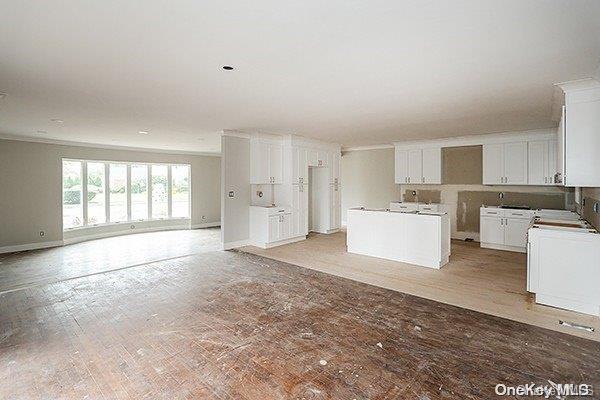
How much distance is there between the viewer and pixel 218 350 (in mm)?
2648

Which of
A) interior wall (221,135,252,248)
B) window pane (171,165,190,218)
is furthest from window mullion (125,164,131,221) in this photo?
interior wall (221,135,252,248)

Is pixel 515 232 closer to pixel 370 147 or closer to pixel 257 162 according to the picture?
pixel 370 147

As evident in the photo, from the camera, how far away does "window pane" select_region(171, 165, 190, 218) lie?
33.8 feet

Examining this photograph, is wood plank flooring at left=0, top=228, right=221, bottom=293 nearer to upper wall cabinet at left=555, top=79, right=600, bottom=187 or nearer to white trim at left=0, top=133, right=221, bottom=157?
white trim at left=0, top=133, right=221, bottom=157

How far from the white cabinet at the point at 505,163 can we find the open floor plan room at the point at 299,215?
0.04 meters

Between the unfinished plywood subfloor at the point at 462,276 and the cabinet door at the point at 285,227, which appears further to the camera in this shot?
the cabinet door at the point at 285,227

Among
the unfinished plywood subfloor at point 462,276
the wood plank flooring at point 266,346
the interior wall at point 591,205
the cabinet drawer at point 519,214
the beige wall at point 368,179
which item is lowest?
the wood plank flooring at point 266,346

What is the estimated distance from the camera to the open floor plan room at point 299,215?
7.15 ft

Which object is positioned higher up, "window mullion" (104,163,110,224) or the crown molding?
the crown molding

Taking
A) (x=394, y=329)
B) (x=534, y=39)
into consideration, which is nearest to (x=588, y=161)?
(x=534, y=39)

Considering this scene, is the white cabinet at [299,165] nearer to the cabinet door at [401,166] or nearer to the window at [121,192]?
the cabinet door at [401,166]

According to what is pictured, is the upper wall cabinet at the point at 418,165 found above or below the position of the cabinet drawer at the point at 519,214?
above

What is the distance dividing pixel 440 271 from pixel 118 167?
906 centimetres

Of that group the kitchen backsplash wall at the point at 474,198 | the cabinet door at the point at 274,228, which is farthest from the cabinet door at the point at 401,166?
the cabinet door at the point at 274,228
